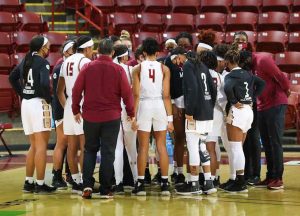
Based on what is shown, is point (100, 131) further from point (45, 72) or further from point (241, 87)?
point (241, 87)

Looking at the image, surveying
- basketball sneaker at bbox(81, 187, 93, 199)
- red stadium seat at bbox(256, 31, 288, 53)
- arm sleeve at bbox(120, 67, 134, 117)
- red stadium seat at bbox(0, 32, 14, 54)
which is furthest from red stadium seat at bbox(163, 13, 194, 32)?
basketball sneaker at bbox(81, 187, 93, 199)

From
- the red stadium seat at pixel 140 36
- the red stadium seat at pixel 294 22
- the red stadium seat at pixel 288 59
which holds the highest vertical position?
the red stadium seat at pixel 294 22

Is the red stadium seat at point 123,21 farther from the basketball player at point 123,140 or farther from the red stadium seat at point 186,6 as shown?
the basketball player at point 123,140

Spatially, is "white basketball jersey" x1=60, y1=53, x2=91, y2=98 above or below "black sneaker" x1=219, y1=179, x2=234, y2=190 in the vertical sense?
above

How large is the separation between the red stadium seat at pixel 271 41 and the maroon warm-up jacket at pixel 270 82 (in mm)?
5999

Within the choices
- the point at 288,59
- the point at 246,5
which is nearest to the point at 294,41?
the point at 288,59

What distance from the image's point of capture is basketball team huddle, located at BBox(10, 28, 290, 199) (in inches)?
304

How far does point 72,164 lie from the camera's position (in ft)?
27.3

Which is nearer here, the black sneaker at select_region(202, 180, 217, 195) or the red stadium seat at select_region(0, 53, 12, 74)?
the black sneaker at select_region(202, 180, 217, 195)

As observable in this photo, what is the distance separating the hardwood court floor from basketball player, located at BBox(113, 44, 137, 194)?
0.26 meters

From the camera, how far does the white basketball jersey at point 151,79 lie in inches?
316

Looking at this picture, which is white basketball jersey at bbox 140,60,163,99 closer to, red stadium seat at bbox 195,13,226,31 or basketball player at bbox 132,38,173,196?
basketball player at bbox 132,38,173,196

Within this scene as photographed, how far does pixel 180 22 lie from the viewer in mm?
15414

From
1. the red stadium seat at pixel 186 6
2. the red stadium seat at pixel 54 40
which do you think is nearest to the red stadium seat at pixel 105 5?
the red stadium seat at pixel 186 6
